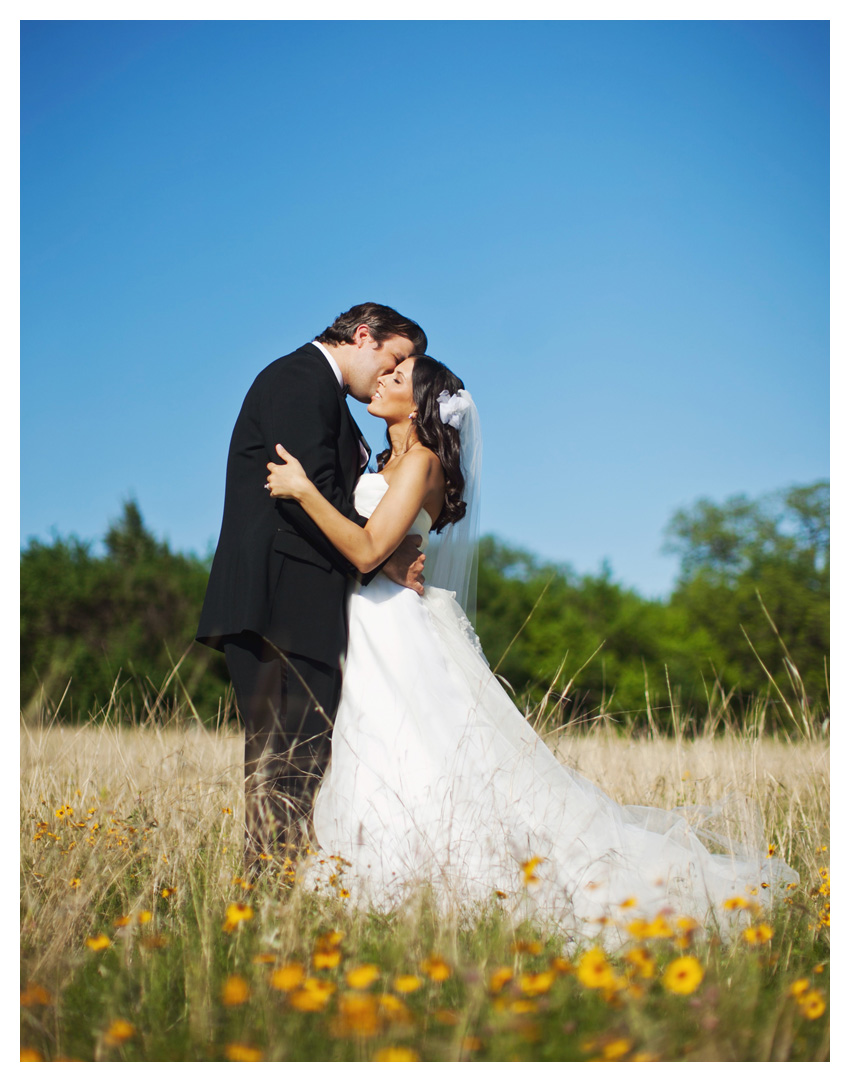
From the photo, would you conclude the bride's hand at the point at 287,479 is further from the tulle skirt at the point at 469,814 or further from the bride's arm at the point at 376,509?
the tulle skirt at the point at 469,814

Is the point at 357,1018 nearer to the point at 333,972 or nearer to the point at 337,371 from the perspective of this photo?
the point at 333,972

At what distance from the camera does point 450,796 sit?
3182mm

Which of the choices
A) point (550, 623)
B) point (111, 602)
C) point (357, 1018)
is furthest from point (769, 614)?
point (357, 1018)

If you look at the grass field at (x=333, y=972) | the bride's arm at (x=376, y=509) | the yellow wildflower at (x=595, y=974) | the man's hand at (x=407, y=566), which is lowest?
the grass field at (x=333, y=972)

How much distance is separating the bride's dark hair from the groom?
0.54 m

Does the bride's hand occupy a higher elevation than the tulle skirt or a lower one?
higher

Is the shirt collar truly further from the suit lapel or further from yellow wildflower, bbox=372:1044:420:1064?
yellow wildflower, bbox=372:1044:420:1064

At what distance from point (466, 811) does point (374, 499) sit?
153 cm

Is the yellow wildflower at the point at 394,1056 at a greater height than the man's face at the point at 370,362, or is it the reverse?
the man's face at the point at 370,362

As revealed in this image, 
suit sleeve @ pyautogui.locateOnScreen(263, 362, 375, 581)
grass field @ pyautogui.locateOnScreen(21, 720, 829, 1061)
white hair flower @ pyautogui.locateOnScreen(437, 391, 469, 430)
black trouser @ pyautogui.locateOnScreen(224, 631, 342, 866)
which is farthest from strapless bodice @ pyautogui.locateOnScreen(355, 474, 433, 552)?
grass field @ pyautogui.locateOnScreen(21, 720, 829, 1061)

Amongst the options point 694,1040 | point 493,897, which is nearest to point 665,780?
point 493,897

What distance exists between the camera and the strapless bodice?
3789 millimetres

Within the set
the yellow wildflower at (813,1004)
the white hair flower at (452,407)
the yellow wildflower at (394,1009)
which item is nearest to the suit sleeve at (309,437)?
the white hair flower at (452,407)

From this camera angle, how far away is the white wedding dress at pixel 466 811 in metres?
3.02
